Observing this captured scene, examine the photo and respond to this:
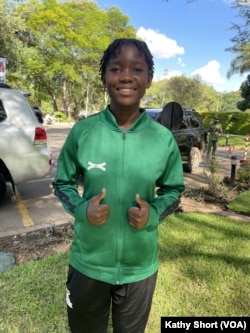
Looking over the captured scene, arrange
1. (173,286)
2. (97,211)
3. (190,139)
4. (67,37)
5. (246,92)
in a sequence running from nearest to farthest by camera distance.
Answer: (97,211)
(173,286)
(190,139)
(67,37)
(246,92)

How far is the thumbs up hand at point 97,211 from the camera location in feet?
4.26

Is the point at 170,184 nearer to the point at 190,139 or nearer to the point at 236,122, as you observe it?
the point at 190,139

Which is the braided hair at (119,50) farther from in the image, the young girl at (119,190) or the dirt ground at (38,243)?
the dirt ground at (38,243)

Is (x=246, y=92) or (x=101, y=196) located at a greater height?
(x=246, y=92)

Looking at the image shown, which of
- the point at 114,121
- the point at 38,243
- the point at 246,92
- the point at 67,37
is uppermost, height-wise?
the point at 67,37

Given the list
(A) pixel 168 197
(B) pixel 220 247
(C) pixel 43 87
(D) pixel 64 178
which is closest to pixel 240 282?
(B) pixel 220 247


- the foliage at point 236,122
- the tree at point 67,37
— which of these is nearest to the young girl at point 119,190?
the tree at point 67,37

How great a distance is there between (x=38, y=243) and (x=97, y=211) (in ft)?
9.47

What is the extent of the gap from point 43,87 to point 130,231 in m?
38.7

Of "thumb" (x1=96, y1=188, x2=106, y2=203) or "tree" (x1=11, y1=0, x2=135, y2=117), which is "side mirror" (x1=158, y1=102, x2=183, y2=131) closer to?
"thumb" (x1=96, y1=188, x2=106, y2=203)

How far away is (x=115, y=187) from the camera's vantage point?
1409 mm

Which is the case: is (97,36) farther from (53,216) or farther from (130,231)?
(130,231)

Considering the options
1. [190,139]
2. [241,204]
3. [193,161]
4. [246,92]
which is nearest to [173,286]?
[241,204]

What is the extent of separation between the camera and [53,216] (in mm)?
5031
